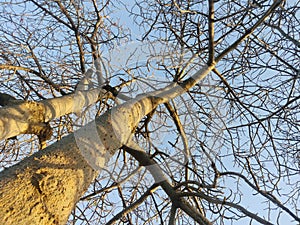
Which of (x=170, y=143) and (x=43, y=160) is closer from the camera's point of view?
(x=43, y=160)

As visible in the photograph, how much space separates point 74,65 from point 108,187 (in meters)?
0.93

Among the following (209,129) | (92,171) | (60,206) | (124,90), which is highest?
(124,90)

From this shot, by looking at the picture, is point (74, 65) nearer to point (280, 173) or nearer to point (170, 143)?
point (170, 143)

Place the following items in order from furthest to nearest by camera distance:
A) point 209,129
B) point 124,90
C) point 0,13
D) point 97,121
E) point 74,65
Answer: point 209,129, point 74,65, point 0,13, point 124,90, point 97,121

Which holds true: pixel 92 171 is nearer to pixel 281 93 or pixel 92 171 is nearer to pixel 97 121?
pixel 97 121

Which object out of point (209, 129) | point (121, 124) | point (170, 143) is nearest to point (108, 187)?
point (170, 143)

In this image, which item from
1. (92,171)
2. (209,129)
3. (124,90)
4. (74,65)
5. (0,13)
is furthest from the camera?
(209,129)

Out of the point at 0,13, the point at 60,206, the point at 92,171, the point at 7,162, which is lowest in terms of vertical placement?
the point at 60,206

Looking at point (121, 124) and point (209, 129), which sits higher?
point (209, 129)

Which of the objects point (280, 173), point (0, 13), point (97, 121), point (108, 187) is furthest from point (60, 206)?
point (280, 173)

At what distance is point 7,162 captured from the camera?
2482 millimetres

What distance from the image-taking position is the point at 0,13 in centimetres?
219

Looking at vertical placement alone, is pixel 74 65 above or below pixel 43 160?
above

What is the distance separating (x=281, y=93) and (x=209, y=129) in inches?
26.9
